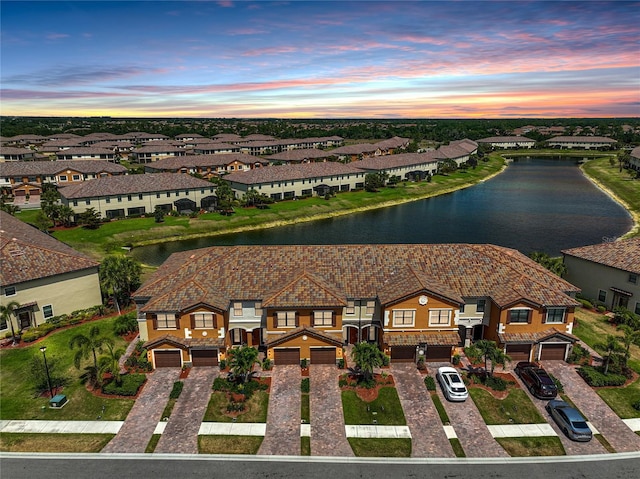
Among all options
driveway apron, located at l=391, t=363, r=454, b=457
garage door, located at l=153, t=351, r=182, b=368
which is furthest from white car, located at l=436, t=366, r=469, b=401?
garage door, located at l=153, t=351, r=182, b=368

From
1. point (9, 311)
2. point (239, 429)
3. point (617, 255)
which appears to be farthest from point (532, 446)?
point (9, 311)

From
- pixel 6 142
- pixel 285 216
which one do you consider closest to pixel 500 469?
pixel 285 216

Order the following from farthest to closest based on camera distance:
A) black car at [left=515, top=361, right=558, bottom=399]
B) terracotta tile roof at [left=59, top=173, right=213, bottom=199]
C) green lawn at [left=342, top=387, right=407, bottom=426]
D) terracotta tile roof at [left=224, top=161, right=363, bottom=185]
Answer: terracotta tile roof at [left=224, top=161, right=363, bottom=185] < terracotta tile roof at [left=59, top=173, right=213, bottom=199] < black car at [left=515, top=361, right=558, bottom=399] < green lawn at [left=342, top=387, right=407, bottom=426]

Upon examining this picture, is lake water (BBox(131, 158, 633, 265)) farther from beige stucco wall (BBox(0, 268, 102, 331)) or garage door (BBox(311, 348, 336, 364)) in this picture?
garage door (BBox(311, 348, 336, 364))

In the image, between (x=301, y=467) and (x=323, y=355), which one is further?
(x=323, y=355)

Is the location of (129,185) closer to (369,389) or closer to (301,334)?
(301,334)

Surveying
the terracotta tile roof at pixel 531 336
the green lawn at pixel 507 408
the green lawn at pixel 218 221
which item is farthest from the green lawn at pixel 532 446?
the green lawn at pixel 218 221
